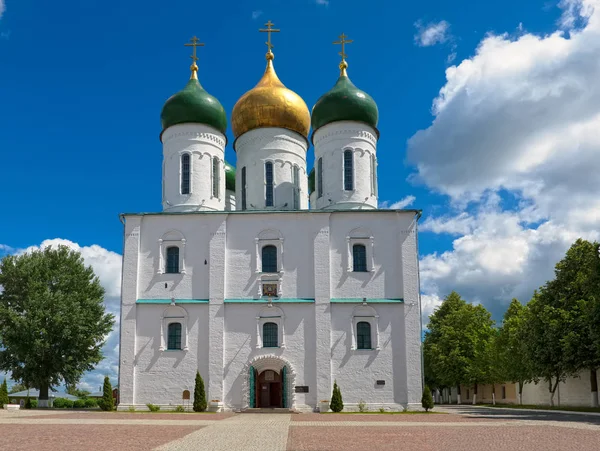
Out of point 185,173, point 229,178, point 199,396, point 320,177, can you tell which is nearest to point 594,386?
point 320,177

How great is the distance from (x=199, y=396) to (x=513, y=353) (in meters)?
19.3

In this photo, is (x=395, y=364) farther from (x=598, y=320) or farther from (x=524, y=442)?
(x=524, y=442)

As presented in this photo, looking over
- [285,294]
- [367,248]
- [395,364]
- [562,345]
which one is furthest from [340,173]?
[562,345]

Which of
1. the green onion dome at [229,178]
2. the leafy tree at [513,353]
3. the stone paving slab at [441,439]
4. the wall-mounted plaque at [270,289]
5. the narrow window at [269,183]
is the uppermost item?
the green onion dome at [229,178]

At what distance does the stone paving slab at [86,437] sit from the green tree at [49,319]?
14.4m

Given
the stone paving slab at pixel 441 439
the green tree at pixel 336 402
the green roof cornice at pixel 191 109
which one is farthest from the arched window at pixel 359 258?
the stone paving slab at pixel 441 439

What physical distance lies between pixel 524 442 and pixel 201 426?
9192 millimetres

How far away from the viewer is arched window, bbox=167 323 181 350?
29.1 metres

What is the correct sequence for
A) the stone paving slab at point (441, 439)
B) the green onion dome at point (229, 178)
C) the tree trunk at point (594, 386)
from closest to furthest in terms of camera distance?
the stone paving slab at point (441, 439), the tree trunk at point (594, 386), the green onion dome at point (229, 178)

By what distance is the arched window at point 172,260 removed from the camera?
30125 mm

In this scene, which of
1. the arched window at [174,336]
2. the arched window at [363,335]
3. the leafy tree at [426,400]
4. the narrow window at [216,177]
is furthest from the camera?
the narrow window at [216,177]

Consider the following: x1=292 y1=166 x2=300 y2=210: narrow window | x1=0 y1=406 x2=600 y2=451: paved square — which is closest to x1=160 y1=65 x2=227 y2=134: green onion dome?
x1=292 y1=166 x2=300 y2=210: narrow window

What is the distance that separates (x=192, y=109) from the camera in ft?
106

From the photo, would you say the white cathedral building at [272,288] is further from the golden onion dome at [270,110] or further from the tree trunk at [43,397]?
the tree trunk at [43,397]
